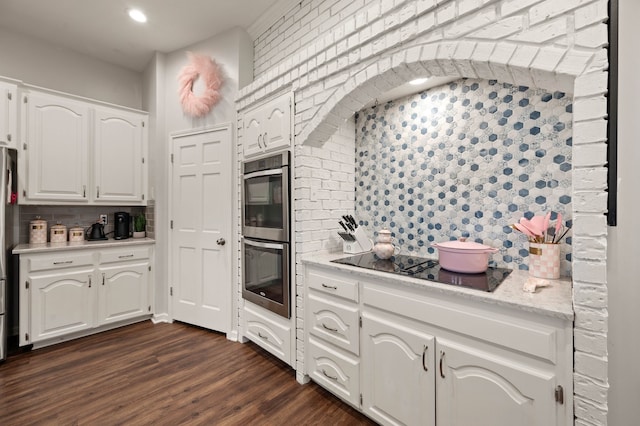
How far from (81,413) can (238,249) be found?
146 centimetres

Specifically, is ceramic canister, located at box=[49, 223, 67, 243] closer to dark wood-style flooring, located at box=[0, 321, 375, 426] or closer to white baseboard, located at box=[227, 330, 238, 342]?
dark wood-style flooring, located at box=[0, 321, 375, 426]

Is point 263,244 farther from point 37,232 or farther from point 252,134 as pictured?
point 37,232

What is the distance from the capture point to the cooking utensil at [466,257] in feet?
4.93

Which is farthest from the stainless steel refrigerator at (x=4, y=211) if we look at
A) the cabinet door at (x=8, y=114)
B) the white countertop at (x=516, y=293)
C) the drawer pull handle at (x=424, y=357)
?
the drawer pull handle at (x=424, y=357)

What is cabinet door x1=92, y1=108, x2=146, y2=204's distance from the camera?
118 inches

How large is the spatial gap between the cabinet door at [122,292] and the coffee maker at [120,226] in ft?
1.37

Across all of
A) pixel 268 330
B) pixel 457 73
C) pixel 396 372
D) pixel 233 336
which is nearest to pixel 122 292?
pixel 233 336

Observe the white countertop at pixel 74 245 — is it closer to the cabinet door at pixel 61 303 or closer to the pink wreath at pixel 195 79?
the cabinet door at pixel 61 303

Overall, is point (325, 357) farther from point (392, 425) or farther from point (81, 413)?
point (81, 413)

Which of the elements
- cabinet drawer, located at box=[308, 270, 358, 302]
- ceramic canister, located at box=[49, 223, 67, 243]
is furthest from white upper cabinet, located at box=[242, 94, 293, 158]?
ceramic canister, located at box=[49, 223, 67, 243]

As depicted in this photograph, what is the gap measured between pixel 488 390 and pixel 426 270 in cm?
61

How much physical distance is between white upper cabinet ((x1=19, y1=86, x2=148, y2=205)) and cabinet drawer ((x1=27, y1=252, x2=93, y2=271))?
54 cm

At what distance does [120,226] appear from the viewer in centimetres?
321

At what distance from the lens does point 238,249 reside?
2.69 m
